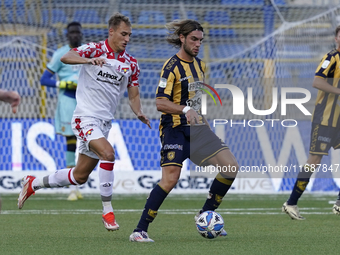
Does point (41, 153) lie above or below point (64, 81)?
below

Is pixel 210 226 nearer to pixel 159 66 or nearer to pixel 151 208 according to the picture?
pixel 151 208

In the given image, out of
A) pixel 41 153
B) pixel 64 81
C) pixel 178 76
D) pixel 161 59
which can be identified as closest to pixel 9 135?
pixel 41 153

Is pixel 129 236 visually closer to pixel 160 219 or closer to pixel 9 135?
pixel 160 219

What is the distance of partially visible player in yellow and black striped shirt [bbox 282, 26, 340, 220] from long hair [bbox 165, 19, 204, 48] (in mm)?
2310

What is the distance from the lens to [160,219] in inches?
292

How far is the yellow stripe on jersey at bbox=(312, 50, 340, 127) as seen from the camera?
7547mm

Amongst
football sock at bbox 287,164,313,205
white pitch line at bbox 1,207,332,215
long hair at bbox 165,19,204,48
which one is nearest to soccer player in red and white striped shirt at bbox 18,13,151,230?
long hair at bbox 165,19,204,48

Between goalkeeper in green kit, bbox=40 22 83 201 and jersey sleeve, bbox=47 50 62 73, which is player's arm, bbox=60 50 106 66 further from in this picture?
jersey sleeve, bbox=47 50 62 73

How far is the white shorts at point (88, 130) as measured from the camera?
6078mm

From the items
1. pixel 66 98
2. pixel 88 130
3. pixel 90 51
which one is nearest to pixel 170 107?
pixel 88 130

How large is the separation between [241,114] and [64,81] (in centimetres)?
391

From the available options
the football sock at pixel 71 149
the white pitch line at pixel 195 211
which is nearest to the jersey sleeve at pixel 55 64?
the football sock at pixel 71 149

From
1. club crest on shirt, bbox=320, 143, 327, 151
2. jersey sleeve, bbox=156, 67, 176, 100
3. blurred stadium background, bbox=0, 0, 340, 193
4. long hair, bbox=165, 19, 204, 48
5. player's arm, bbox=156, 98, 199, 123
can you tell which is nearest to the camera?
player's arm, bbox=156, 98, 199, 123

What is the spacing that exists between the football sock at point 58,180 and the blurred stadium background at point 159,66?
14.5ft
